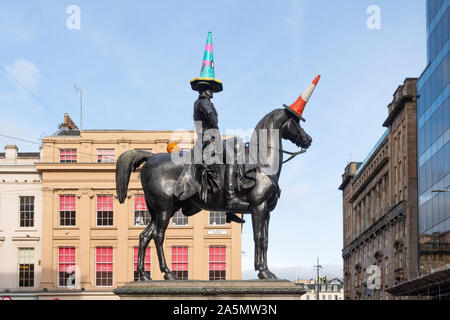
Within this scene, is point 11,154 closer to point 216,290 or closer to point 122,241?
point 122,241

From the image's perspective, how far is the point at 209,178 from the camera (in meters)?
15.1

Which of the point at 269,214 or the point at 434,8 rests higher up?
the point at 434,8

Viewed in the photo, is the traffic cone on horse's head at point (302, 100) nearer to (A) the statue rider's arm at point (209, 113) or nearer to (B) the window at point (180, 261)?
(A) the statue rider's arm at point (209, 113)

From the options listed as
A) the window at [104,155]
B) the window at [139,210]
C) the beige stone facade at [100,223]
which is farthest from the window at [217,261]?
the window at [104,155]

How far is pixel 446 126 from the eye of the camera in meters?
55.8

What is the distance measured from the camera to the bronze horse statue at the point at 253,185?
587 inches

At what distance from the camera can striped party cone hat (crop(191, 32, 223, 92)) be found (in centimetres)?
1565

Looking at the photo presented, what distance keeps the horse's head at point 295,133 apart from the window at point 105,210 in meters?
45.7

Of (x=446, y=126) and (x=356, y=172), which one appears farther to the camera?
(x=356, y=172)
